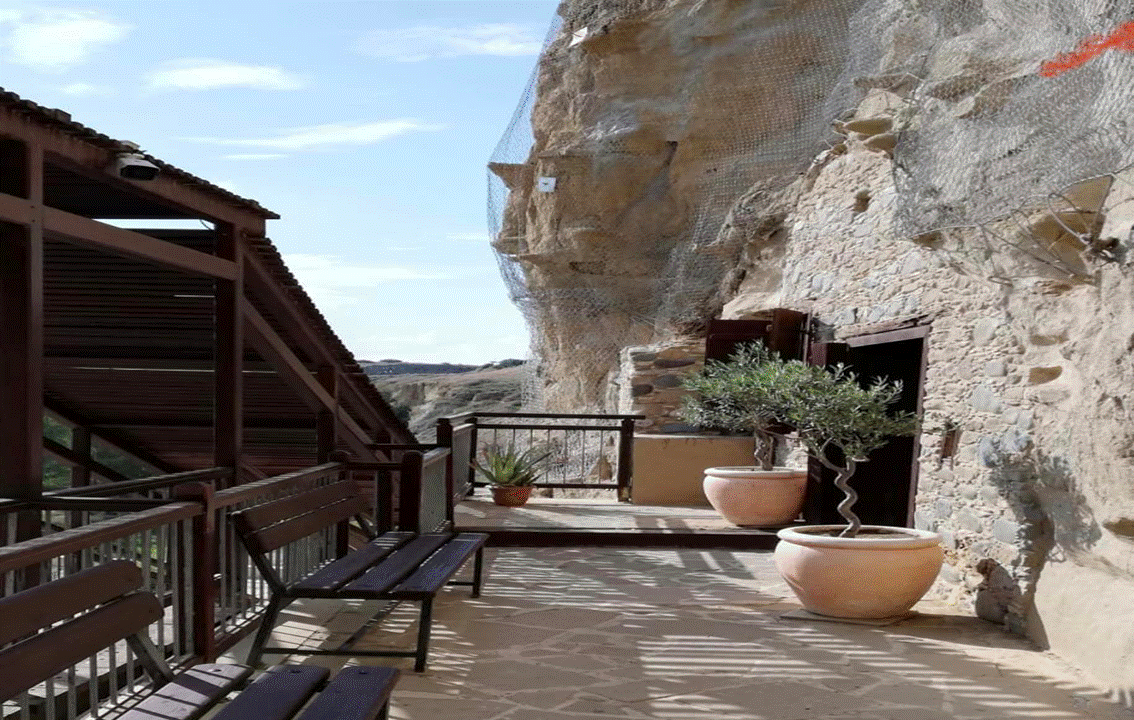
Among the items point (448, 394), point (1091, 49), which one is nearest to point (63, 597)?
point (1091, 49)

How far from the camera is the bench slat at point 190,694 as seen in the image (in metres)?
2.81

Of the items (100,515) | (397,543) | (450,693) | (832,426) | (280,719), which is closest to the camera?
(280,719)

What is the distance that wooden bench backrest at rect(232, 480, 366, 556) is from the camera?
450 centimetres

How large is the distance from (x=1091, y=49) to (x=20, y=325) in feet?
14.1

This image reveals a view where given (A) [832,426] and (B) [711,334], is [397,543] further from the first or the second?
(B) [711,334]

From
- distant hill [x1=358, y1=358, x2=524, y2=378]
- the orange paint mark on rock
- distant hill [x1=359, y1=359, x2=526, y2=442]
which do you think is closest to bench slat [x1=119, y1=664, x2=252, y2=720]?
the orange paint mark on rock

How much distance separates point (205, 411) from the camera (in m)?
8.31

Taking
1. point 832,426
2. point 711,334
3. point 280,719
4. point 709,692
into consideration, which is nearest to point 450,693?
point 709,692

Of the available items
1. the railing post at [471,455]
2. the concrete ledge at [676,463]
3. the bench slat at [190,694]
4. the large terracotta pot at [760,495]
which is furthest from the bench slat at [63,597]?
the concrete ledge at [676,463]

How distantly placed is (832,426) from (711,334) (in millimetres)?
3610

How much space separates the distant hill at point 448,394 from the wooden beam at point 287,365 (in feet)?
61.6

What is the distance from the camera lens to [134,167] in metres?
4.39

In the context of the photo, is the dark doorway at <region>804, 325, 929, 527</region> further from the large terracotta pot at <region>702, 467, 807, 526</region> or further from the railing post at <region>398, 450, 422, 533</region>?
the railing post at <region>398, 450, 422, 533</region>

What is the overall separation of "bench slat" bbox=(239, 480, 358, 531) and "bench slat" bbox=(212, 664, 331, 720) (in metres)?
1.32
